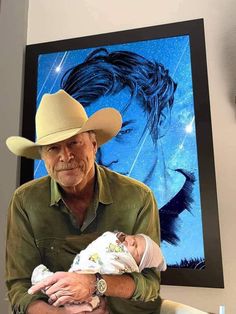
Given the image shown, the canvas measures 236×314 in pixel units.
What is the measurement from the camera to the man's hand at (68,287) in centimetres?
70

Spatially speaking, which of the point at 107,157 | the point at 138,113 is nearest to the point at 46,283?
the point at 107,157

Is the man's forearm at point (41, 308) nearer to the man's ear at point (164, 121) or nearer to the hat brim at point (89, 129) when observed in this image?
the hat brim at point (89, 129)

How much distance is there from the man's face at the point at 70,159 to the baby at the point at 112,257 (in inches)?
5.8

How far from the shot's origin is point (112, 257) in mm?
710

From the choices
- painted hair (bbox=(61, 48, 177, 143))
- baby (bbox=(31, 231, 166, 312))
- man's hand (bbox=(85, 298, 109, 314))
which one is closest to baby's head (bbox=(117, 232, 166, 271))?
baby (bbox=(31, 231, 166, 312))

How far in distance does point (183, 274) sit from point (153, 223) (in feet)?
1.18

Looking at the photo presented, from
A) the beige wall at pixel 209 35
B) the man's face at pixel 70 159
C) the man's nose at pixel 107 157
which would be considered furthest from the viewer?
the man's nose at pixel 107 157

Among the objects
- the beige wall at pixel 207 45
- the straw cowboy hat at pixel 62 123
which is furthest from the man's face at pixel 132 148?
the straw cowboy hat at pixel 62 123

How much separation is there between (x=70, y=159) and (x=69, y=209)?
0.11m

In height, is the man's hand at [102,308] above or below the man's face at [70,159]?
below

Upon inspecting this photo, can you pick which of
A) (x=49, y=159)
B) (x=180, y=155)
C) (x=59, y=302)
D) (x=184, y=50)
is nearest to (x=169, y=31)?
(x=184, y=50)

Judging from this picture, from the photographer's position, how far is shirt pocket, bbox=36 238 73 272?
0.77 m

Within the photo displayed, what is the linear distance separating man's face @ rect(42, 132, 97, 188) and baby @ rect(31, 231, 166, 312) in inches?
5.8

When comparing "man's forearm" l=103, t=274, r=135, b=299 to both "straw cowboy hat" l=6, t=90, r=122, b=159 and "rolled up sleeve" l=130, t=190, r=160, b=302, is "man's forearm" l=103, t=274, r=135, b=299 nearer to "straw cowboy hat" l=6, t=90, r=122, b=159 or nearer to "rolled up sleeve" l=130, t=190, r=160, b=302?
"rolled up sleeve" l=130, t=190, r=160, b=302
